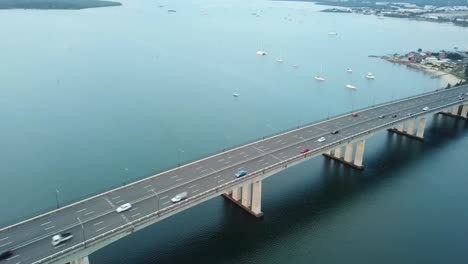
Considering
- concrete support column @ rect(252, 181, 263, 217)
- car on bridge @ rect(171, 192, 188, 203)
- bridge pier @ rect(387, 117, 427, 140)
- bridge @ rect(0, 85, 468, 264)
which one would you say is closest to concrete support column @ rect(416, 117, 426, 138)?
bridge pier @ rect(387, 117, 427, 140)

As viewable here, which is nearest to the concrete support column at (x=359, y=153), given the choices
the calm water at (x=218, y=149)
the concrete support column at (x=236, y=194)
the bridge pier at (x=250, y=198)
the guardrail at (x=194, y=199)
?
the guardrail at (x=194, y=199)

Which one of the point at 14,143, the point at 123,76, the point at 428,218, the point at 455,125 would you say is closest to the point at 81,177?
the point at 14,143

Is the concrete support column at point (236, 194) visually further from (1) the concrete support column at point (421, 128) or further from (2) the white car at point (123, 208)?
(1) the concrete support column at point (421, 128)

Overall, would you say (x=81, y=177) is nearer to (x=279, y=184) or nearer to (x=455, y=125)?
(x=279, y=184)

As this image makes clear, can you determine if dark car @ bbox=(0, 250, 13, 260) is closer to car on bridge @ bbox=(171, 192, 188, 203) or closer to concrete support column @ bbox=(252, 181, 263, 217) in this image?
car on bridge @ bbox=(171, 192, 188, 203)

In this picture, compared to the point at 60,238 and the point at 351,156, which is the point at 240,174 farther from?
the point at 351,156

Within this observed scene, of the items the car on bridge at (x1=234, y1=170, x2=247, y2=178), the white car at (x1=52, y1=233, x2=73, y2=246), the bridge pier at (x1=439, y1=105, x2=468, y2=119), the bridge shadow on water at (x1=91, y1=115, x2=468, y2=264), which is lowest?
the bridge shadow on water at (x1=91, y1=115, x2=468, y2=264)
